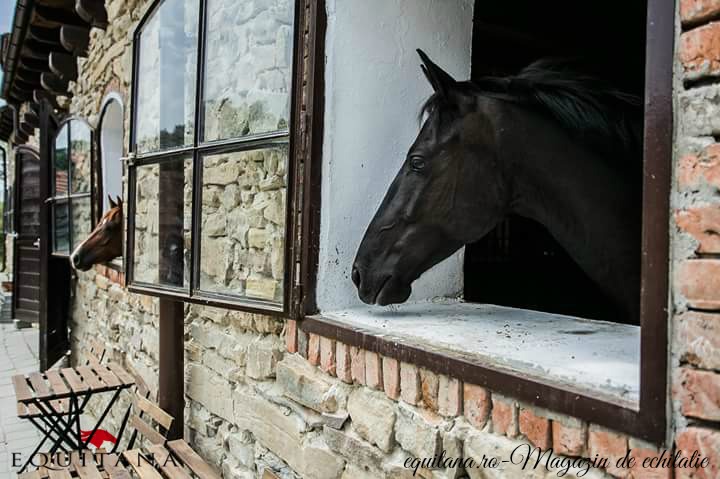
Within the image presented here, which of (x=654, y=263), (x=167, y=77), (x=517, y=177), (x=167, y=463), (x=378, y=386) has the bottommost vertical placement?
(x=167, y=463)

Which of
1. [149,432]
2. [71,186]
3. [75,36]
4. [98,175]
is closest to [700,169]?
[149,432]

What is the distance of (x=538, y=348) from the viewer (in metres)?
1.48

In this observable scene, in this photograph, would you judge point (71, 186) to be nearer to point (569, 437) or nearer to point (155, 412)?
point (155, 412)

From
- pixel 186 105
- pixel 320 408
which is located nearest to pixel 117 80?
pixel 186 105

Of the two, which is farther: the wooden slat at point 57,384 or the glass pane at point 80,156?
the glass pane at point 80,156

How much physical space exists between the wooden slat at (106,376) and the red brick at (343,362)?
253 centimetres

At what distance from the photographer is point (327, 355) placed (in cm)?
200

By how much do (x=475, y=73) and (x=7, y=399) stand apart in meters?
5.50

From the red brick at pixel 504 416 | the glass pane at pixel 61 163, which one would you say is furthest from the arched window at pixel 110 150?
the red brick at pixel 504 416

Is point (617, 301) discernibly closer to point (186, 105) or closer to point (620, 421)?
point (620, 421)

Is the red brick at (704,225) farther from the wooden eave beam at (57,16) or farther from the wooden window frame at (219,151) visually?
the wooden eave beam at (57,16)

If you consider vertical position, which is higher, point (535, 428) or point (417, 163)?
point (417, 163)

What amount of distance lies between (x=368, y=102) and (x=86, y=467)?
258cm

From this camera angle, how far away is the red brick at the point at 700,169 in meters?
0.96
